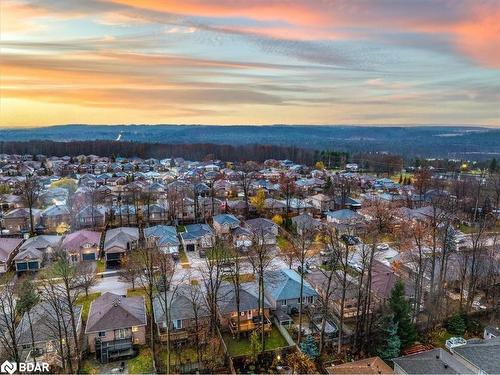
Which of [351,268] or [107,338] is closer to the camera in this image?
[107,338]

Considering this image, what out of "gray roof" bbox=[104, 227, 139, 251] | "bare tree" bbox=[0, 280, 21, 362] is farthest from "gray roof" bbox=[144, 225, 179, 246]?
"bare tree" bbox=[0, 280, 21, 362]

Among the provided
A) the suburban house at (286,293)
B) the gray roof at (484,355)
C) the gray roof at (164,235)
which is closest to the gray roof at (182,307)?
the suburban house at (286,293)

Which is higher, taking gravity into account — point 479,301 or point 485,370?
point 485,370

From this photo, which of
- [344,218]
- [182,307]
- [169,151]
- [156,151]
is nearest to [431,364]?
[182,307]

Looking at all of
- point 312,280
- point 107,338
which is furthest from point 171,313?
point 312,280

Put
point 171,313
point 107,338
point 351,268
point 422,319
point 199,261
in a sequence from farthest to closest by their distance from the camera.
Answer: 1. point 199,261
2. point 351,268
3. point 422,319
4. point 171,313
5. point 107,338

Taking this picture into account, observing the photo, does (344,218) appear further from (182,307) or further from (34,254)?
(34,254)

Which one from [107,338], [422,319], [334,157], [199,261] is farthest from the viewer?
[334,157]

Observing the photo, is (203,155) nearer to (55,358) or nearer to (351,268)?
(351,268)
